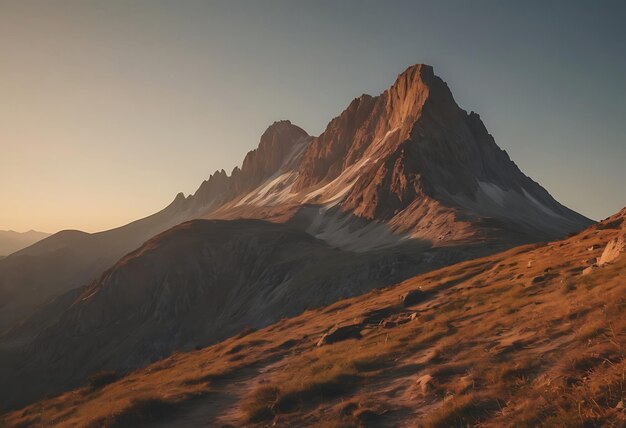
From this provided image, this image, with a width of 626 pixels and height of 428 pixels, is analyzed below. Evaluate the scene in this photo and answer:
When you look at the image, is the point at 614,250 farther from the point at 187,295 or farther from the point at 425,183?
the point at 425,183

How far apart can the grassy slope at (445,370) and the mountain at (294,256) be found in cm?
4969

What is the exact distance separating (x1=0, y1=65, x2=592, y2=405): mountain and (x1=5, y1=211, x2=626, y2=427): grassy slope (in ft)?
163

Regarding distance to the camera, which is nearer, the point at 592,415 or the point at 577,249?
the point at 592,415

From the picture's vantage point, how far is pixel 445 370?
1408 cm

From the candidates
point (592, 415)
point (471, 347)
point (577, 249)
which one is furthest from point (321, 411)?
point (577, 249)

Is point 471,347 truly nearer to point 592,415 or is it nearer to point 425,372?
point 425,372

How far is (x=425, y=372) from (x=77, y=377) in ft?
302

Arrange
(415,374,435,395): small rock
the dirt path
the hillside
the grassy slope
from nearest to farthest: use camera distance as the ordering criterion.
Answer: the grassy slope, (415,374,435,395): small rock, the dirt path, the hillside

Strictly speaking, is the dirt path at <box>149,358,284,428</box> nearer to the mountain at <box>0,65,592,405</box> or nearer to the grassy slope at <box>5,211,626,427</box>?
the grassy slope at <box>5,211,626,427</box>

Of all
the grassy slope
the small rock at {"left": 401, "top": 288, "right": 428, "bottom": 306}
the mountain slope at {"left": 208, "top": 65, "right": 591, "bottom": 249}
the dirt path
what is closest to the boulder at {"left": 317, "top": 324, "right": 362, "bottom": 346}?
the grassy slope

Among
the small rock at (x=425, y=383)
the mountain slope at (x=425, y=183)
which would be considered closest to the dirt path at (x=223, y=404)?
the small rock at (x=425, y=383)

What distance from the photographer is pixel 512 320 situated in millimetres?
17203

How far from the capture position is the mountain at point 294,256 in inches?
3226

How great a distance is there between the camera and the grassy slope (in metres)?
10.6
